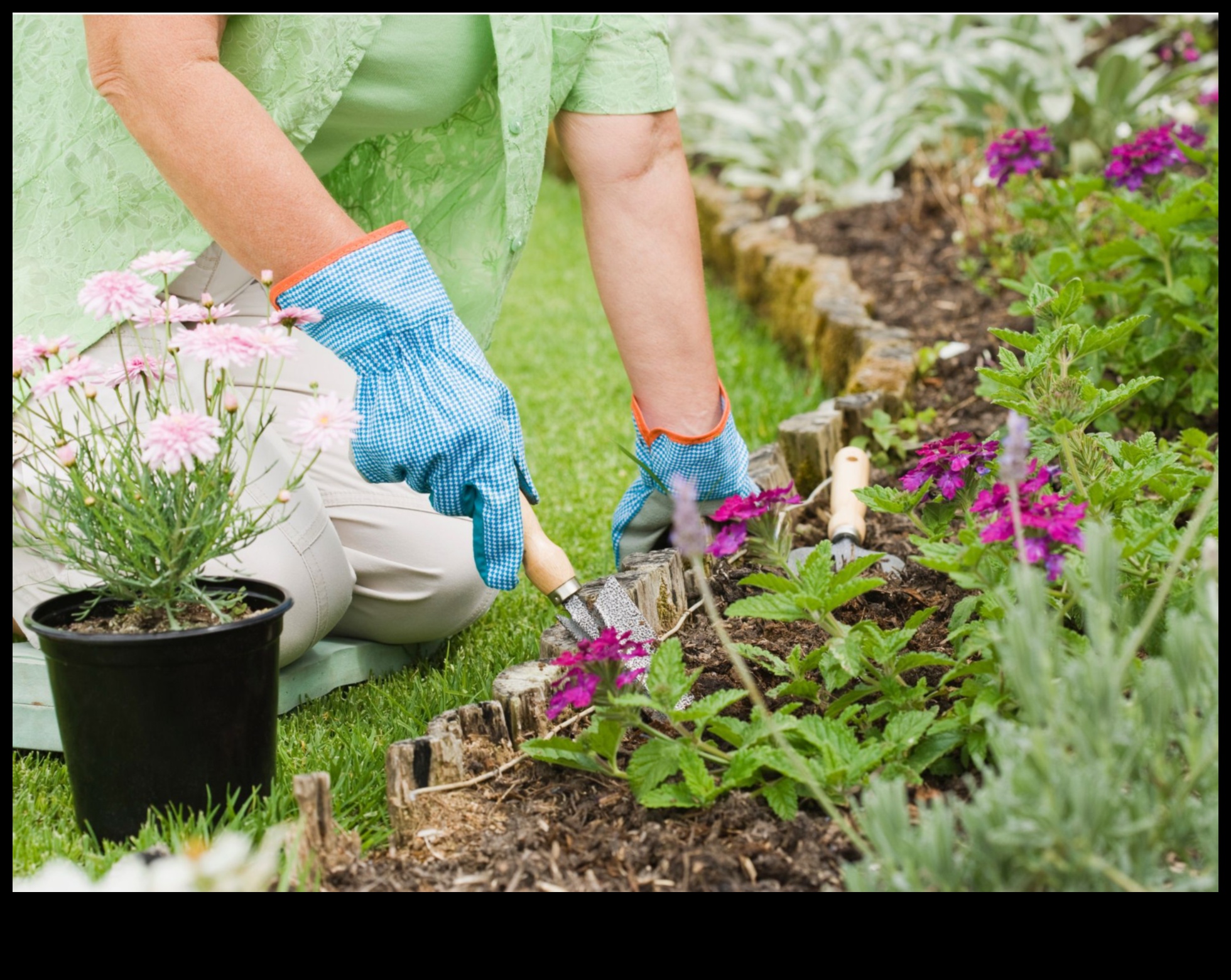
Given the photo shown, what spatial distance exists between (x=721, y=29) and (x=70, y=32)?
5.89m

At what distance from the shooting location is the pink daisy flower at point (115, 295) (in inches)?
51.8

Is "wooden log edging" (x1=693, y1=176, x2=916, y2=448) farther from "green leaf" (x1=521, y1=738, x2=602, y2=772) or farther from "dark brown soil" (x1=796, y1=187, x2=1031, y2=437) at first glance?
"green leaf" (x1=521, y1=738, x2=602, y2=772)

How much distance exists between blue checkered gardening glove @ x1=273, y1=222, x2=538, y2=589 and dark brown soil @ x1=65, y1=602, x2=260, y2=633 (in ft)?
0.91

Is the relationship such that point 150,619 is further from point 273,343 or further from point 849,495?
point 849,495

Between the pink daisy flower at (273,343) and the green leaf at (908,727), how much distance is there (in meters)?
0.79

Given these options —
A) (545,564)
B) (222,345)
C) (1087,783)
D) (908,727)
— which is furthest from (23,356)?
(1087,783)

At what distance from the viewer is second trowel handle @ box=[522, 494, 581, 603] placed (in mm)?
1730

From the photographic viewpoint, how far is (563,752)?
1.39 metres

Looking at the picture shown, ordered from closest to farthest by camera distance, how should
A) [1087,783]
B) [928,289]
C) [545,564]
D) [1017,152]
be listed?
[1087,783], [545,564], [1017,152], [928,289]

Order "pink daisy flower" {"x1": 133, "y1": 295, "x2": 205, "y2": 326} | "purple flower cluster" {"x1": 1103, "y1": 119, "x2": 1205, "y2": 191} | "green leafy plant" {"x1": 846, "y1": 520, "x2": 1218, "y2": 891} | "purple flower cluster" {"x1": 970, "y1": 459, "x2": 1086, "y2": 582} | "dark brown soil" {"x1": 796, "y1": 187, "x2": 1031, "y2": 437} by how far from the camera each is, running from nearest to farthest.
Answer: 1. "green leafy plant" {"x1": 846, "y1": 520, "x2": 1218, "y2": 891}
2. "purple flower cluster" {"x1": 970, "y1": 459, "x2": 1086, "y2": 582}
3. "pink daisy flower" {"x1": 133, "y1": 295, "x2": 205, "y2": 326}
4. "purple flower cluster" {"x1": 1103, "y1": 119, "x2": 1205, "y2": 191}
5. "dark brown soil" {"x1": 796, "y1": 187, "x2": 1031, "y2": 437}

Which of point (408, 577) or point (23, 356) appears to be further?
point (408, 577)

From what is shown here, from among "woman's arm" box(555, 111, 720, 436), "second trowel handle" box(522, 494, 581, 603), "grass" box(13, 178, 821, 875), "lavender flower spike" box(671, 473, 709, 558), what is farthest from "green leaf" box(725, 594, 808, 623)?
"woman's arm" box(555, 111, 720, 436)

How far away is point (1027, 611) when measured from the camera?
93 centimetres

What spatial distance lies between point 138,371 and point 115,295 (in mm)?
164
